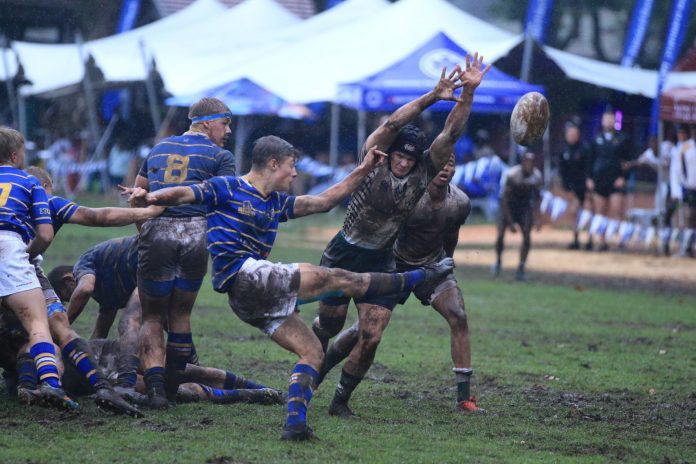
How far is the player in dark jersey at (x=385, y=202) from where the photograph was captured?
7156 mm

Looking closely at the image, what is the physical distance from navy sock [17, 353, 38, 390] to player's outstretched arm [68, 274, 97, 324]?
0.78m

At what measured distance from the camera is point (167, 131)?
91.0 ft

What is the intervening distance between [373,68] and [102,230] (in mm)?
7292

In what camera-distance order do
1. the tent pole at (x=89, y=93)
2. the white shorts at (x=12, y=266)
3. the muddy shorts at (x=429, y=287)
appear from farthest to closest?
the tent pole at (x=89, y=93)
the muddy shorts at (x=429, y=287)
the white shorts at (x=12, y=266)

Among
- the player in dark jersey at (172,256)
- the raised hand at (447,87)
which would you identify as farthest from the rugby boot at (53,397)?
the raised hand at (447,87)

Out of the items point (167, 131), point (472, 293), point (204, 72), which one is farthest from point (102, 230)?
point (472, 293)

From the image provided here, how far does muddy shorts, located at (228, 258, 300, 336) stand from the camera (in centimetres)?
638

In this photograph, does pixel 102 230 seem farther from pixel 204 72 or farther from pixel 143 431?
pixel 143 431

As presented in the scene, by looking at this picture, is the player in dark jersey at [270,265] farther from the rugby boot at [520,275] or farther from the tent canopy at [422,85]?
the tent canopy at [422,85]

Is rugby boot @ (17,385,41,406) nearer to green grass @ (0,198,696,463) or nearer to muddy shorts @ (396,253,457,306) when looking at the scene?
green grass @ (0,198,696,463)

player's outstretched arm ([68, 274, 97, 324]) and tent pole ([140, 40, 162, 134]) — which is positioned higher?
player's outstretched arm ([68, 274, 97, 324])

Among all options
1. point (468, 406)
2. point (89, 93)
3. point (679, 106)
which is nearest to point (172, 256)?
point (468, 406)

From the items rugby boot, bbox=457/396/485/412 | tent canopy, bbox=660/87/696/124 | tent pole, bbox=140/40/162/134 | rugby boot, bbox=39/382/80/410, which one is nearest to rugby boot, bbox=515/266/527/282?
tent canopy, bbox=660/87/696/124

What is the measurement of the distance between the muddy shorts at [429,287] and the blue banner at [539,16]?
1954 centimetres
